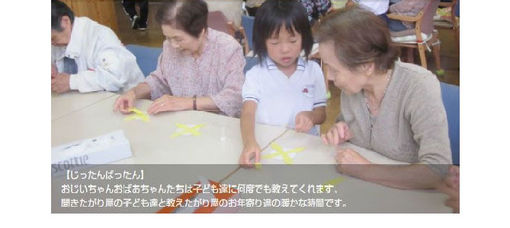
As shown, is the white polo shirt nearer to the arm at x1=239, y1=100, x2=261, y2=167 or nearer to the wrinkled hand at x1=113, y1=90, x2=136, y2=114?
the arm at x1=239, y1=100, x2=261, y2=167

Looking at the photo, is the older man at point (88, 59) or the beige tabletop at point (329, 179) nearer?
the beige tabletop at point (329, 179)

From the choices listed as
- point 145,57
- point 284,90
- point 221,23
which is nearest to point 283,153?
point 284,90

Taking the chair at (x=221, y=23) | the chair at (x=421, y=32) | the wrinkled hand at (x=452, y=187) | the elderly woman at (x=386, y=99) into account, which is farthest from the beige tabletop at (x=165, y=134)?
the chair at (x=421, y=32)

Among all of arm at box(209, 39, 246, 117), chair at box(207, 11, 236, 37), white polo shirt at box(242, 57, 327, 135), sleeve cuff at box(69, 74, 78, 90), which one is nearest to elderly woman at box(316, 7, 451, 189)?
white polo shirt at box(242, 57, 327, 135)

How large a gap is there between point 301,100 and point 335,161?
324mm

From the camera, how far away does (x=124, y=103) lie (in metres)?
1.13

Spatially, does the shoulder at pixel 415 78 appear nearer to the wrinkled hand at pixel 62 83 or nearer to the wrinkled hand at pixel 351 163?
the wrinkled hand at pixel 351 163

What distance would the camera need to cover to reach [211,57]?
4.10ft

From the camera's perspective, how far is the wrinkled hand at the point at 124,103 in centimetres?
111

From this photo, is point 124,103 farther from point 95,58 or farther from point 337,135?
point 337,135

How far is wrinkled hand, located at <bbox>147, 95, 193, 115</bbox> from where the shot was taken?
3.57 ft

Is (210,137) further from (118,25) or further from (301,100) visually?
(118,25)

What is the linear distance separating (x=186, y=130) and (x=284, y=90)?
0.29m

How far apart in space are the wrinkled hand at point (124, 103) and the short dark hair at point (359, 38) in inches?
23.4
